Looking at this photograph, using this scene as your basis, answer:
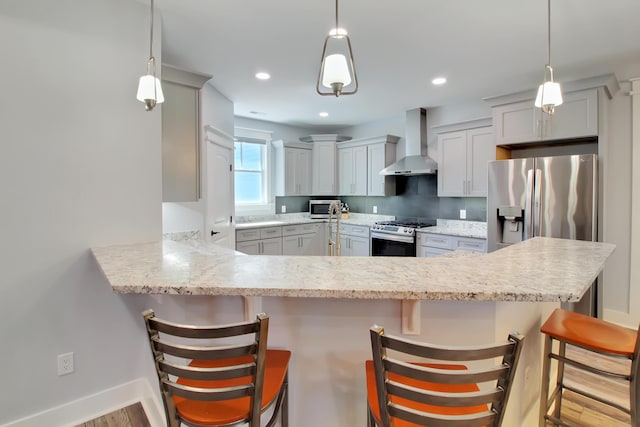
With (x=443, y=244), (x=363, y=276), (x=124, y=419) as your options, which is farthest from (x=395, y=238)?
(x=124, y=419)

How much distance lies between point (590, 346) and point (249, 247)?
3893 millimetres

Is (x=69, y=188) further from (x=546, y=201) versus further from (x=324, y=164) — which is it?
(x=324, y=164)

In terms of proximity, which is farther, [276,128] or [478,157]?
[276,128]

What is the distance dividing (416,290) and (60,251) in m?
1.99

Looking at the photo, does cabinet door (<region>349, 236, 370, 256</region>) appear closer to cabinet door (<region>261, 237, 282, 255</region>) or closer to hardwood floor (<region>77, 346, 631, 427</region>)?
cabinet door (<region>261, 237, 282, 255</region>)

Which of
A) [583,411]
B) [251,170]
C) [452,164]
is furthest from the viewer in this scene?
[251,170]

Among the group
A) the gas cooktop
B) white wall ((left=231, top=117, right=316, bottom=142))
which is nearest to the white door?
white wall ((left=231, top=117, right=316, bottom=142))

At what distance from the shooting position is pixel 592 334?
64.5 inches

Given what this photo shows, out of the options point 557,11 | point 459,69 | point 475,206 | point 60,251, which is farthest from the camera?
point 475,206

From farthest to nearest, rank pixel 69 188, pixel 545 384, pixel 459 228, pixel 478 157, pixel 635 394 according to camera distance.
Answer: pixel 459 228, pixel 478 157, pixel 69 188, pixel 545 384, pixel 635 394

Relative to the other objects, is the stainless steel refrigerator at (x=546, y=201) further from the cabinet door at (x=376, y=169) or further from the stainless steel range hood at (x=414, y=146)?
the cabinet door at (x=376, y=169)

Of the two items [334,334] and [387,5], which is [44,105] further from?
[387,5]

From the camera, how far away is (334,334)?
1.39 m

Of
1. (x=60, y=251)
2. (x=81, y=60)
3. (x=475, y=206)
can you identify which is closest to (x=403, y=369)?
(x=60, y=251)
